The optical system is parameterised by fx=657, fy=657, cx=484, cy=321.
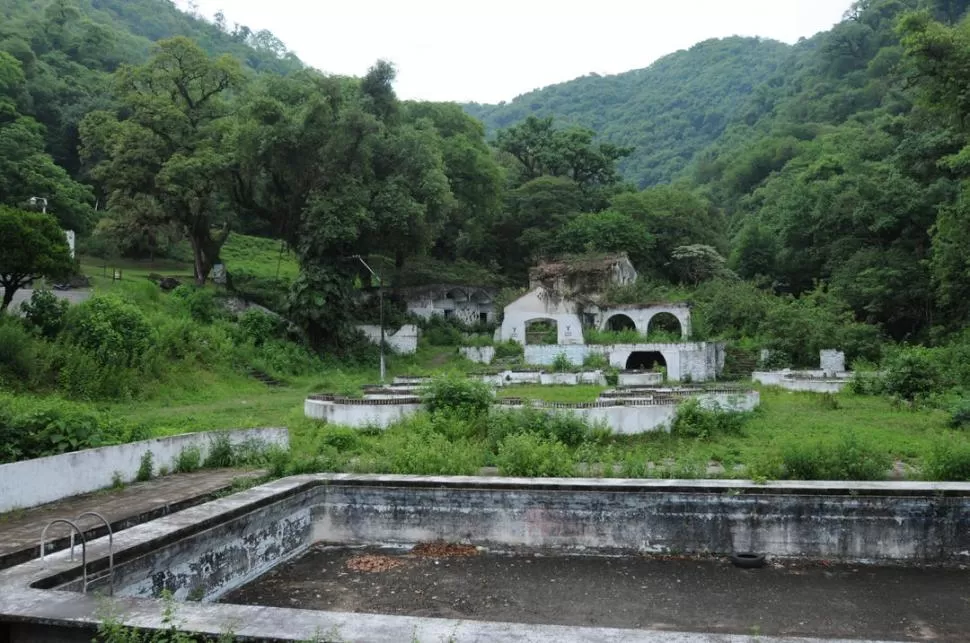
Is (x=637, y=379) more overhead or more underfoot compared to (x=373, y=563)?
more overhead

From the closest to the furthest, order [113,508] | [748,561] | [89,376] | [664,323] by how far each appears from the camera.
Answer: [748,561]
[113,508]
[89,376]
[664,323]

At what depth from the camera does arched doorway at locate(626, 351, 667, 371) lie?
2627 centimetres

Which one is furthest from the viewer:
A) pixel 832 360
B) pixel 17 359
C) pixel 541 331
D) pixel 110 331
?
pixel 541 331

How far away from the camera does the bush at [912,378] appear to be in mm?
16406

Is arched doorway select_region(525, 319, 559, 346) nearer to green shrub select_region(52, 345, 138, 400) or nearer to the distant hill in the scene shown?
green shrub select_region(52, 345, 138, 400)

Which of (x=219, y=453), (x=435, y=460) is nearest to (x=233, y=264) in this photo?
(x=219, y=453)

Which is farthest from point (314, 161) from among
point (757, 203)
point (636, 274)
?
point (757, 203)

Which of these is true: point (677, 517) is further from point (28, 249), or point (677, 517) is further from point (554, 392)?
point (28, 249)

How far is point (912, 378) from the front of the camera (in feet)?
54.3

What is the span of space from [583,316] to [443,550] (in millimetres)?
26741

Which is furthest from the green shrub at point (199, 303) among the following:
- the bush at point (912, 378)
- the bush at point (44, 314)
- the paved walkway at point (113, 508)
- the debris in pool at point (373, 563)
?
the bush at point (912, 378)

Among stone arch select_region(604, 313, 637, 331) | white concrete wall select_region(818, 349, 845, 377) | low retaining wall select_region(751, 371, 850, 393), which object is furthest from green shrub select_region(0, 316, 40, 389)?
white concrete wall select_region(818, 349, 845, 377)

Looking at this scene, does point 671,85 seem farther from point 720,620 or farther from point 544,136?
point 720,620

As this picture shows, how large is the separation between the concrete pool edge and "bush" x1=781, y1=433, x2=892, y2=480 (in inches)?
28.1
